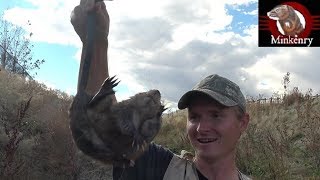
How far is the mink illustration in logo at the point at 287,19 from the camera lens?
9.30 m

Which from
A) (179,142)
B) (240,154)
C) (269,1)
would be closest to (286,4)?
(269,1)

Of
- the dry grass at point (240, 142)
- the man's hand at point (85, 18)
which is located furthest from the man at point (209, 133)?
the dry grass at point (240, 142)

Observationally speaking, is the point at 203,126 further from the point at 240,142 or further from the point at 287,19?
the point at 240,142

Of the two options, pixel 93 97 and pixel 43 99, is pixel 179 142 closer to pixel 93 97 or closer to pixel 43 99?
pixel 43 99

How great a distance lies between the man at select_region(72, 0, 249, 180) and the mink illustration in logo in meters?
6.32

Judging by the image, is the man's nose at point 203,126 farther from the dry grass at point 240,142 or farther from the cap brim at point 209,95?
the dry grass at point 240,142

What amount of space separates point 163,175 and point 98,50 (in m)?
1.10

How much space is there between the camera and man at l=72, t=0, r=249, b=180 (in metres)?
3.16

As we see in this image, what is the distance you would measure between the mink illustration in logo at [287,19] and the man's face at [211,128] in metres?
6.40

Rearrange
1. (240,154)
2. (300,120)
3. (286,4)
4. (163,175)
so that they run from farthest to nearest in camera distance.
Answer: (300,120), (240,154), (286,4), (163,175)

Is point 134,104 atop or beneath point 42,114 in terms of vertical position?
atop

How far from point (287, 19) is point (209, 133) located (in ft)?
23.0

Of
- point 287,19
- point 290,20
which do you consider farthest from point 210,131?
point 290,20

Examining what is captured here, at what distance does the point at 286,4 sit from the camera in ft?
30.3
